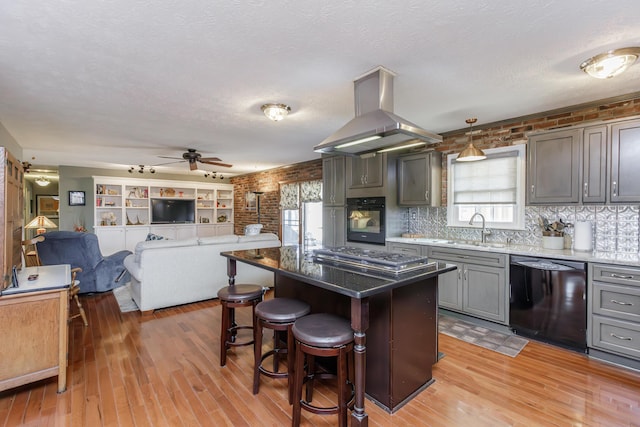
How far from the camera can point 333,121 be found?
3.65 meters

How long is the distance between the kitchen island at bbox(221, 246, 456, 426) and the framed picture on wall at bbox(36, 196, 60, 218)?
473 inches

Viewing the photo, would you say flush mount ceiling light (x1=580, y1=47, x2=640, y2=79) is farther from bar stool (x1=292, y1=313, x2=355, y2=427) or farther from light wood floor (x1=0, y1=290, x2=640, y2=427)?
bar stool (x1=292, y1=313, x2=355, y2=427)

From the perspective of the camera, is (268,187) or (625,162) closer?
(625,162)

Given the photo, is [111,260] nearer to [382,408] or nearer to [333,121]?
[333,121]

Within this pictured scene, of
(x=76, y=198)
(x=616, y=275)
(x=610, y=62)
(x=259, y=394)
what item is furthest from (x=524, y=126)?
(x=76, y=198)

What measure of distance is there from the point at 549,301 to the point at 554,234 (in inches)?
30.7

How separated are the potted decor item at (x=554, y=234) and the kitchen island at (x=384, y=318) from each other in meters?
1.85

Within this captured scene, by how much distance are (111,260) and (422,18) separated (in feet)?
17.9

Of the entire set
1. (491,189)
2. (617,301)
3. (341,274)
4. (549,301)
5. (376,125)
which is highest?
(376,125)

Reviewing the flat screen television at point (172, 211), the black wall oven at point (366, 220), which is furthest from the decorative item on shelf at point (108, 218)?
the black wall oven at point (366, 220)

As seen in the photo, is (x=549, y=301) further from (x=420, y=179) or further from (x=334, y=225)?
(x=334, y=225)

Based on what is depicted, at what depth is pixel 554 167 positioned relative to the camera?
3.11 meters

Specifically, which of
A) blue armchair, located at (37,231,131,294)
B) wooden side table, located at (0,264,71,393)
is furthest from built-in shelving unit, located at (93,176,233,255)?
wooden side table, located at (0,264,71,393)

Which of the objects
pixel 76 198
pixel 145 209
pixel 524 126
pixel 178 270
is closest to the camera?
pixel 524 126
